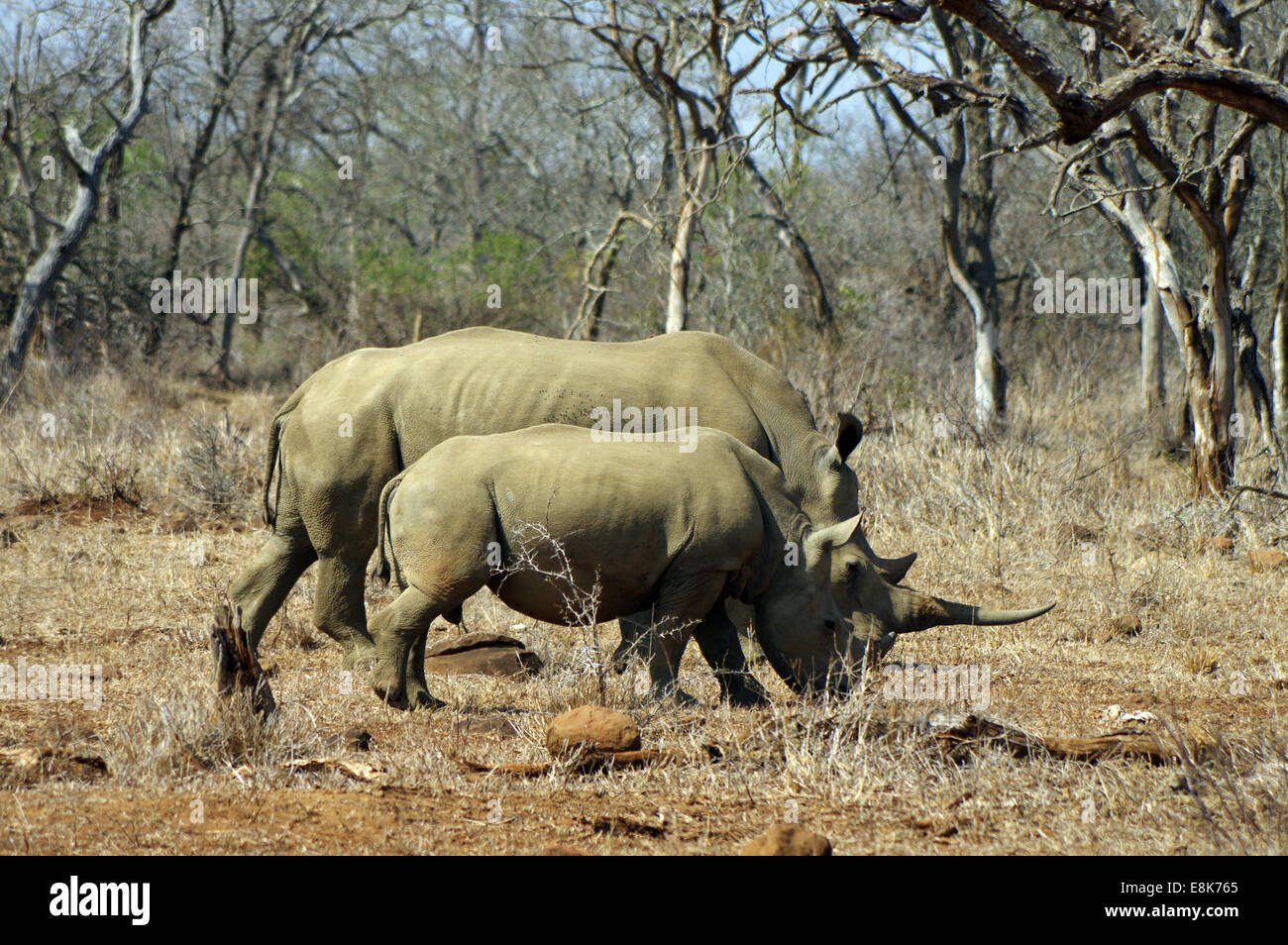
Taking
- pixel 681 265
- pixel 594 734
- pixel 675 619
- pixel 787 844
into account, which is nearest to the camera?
pixel 787 844

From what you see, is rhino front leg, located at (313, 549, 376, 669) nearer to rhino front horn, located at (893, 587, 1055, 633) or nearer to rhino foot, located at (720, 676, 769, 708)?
rhino foot, located at (720, 676, 769, 708)

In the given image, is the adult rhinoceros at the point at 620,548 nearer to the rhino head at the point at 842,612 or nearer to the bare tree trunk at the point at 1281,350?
the rhino head at the point at 842,612

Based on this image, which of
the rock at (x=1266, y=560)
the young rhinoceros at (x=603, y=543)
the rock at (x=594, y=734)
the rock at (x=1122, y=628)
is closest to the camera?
the rock at (x=594, y=734)

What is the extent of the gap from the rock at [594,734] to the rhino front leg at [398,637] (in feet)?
2.96

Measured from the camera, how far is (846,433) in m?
6.65

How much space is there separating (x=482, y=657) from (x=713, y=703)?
1.39m

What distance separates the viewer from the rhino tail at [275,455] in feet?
22.5

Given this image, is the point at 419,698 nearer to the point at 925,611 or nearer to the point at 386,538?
the point at 386,538

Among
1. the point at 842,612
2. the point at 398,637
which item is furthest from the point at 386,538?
the point at 842,612

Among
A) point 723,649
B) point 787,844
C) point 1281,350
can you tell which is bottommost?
point 787,844

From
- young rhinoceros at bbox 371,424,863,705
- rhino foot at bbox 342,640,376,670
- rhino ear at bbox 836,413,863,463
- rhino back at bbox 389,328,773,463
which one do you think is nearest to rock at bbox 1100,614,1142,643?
rhino ear at bbox 836,413,863,463

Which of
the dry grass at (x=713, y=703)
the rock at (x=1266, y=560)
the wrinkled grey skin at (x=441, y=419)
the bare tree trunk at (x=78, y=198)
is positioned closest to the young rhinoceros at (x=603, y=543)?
the dry grass at (x=713, y=703)

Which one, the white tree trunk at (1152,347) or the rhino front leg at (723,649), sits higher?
the white tree trunk at (1152,347)

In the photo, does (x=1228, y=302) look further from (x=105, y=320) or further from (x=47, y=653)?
(x=105, y=320)
